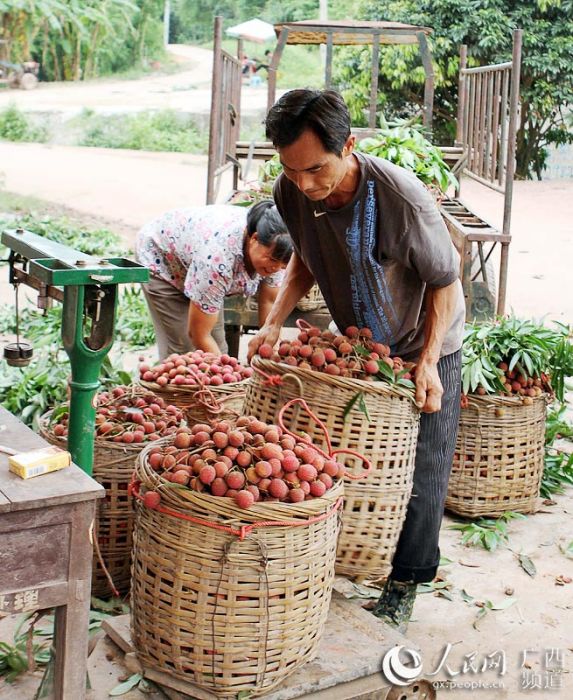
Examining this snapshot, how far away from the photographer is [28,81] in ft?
84.3

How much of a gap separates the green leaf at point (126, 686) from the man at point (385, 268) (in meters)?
0.93

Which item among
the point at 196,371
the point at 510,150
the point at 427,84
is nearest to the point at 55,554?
the point at 196,371

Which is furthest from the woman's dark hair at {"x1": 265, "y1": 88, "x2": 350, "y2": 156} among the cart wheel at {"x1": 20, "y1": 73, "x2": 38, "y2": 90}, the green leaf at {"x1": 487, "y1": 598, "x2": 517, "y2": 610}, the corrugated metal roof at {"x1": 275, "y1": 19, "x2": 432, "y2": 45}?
the cart wheel at {"x1": 20, "y1": 73, "x2": 38, "y2": 90}

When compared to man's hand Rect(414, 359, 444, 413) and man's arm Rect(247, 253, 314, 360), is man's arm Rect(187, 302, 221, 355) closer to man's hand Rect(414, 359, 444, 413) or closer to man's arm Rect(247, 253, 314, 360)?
man's arm Rect(247, 253, 314, 360)

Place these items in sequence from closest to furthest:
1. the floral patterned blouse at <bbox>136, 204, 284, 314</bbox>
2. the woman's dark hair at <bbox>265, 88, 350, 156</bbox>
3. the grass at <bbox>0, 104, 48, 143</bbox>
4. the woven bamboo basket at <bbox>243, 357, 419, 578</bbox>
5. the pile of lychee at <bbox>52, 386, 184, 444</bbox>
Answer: the woman's dark hair at <bbox>265, 88, 350, 156</bbox>
the woven bamboo basket at <bbox>243, 357, 419, 578</bbox>
the pile of lychee at <bbox>52, 386, 184, 444</bbox>
the floral patterned blouse at <bbox>136, 204, 284, 314</bbox>
the grass at <bbox>0, 104, 48, 143</bbox>

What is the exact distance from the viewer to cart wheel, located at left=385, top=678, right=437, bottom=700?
8.48 ft

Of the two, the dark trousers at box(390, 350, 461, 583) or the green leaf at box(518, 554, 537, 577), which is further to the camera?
the green leaf at box(518, 554, 537, 577)

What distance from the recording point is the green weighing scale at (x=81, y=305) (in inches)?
87.0

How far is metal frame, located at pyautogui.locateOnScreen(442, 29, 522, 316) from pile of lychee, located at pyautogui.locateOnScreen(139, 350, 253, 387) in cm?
239

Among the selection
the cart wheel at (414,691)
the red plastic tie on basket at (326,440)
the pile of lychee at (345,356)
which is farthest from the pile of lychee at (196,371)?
the cart wheel at (414,691)

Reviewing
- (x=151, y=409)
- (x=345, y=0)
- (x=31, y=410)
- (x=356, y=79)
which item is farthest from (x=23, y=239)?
(x=345, y=0)

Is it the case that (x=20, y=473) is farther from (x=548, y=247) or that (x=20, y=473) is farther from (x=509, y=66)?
(x=548, y=247)

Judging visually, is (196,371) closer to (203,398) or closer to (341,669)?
(203,398)

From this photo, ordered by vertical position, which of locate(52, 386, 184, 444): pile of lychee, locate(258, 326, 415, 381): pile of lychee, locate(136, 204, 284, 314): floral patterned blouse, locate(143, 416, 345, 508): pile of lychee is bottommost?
locate(52, 386, 184, 444): pile of lychee
